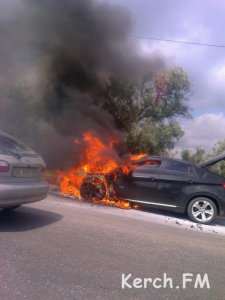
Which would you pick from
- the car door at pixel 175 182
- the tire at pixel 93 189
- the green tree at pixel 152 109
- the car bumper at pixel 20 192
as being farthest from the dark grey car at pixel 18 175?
the green tree at pixel 152 109

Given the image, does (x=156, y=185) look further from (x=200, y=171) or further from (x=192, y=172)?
(x=200, y=171)

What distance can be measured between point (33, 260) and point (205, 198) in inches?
212

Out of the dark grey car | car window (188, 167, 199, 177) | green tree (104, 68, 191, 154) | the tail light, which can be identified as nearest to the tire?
car window (188, 167, 199, 177)

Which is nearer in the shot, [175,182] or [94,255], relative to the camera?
[94,255]

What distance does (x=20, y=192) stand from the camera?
5.66m

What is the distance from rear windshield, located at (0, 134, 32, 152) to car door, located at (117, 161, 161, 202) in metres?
3.74

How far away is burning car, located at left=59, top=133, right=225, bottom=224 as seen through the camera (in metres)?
8.61

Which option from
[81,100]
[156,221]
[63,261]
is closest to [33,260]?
[63,261]

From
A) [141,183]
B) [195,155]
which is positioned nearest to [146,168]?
[141,183]

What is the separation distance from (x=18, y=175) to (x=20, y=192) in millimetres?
274

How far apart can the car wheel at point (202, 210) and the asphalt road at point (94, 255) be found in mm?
1071

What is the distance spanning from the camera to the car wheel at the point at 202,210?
851 centimetres

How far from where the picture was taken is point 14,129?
50.0ft

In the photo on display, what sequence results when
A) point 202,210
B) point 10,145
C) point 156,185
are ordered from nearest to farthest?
point 10,145
point 202,210
point 156,185
